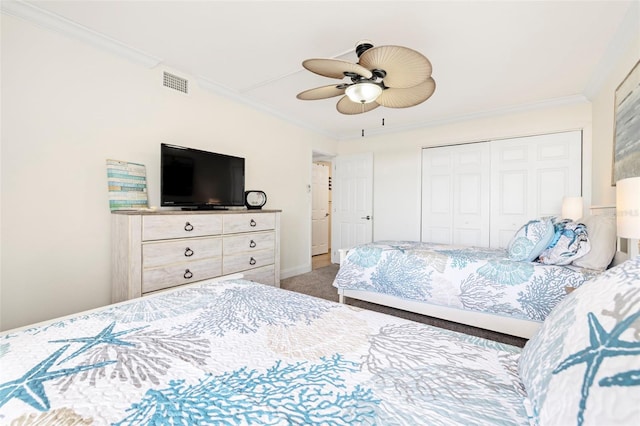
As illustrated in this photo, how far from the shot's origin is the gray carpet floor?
2.42 metres

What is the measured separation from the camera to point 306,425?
561 millimetres

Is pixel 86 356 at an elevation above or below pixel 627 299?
below

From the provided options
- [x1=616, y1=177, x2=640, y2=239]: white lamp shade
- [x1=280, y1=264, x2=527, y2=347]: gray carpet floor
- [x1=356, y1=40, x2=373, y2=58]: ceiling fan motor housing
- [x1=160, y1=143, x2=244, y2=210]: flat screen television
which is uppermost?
[x1=356, y1=40, x2=373, y2=58]: ceiling fan motor housing

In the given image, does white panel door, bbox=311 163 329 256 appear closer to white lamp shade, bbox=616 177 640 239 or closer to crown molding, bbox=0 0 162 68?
crown molding, bbox=0 0 162 68

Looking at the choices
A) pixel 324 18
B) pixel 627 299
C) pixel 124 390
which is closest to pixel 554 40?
pixel 324 18

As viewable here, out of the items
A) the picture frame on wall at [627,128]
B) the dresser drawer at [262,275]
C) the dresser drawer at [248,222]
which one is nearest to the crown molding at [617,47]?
the picture frame on wall at [627,128]

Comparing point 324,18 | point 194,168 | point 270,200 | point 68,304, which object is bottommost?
point 68,304

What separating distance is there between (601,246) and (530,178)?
6.44 ft

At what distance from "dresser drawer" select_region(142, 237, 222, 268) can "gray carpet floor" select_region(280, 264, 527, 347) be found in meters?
1.33

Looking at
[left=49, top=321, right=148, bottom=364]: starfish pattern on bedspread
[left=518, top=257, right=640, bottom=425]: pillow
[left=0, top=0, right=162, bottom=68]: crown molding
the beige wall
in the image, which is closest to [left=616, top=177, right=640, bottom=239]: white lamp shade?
[left=518, top=257, right=640, bottom=425]: pillow

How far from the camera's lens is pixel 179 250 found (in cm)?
245

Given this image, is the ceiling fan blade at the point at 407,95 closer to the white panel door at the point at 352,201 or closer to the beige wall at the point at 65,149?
the beige wall at the point at 65,149

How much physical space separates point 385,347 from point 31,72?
300 centimetres

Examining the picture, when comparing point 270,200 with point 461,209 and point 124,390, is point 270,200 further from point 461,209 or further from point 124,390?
point 124,390
